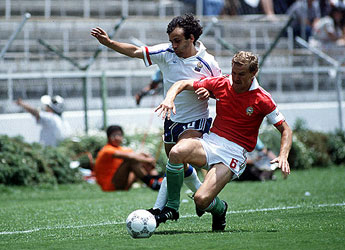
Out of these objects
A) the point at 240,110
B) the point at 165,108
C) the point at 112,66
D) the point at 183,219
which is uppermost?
the point at 165,108

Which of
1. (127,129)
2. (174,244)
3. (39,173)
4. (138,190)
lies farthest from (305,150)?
(174,244)

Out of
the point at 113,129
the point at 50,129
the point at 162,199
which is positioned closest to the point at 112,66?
the point at 50,129

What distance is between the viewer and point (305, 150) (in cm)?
1541

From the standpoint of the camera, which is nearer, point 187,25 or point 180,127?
point 187,25

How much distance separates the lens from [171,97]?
6.11 meters

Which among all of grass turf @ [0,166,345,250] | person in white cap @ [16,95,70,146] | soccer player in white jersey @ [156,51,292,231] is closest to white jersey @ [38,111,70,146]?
person in white cap @ [16,95,70,146]

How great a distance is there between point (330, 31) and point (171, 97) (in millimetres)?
15422

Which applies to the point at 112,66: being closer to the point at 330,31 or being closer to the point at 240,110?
the point at 330,31

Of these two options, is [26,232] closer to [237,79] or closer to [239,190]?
[237,79]

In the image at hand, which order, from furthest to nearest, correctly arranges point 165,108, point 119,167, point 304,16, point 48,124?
point 304,16, point 48,124, point 119,167, point 165,108

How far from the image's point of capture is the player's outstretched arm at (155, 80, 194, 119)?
5957 mm

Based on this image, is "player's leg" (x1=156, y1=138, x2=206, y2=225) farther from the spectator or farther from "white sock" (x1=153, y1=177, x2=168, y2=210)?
the spectator

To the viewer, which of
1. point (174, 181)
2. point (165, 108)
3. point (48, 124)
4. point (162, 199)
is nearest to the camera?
point (165, 108)

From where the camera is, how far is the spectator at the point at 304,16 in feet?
63.0
